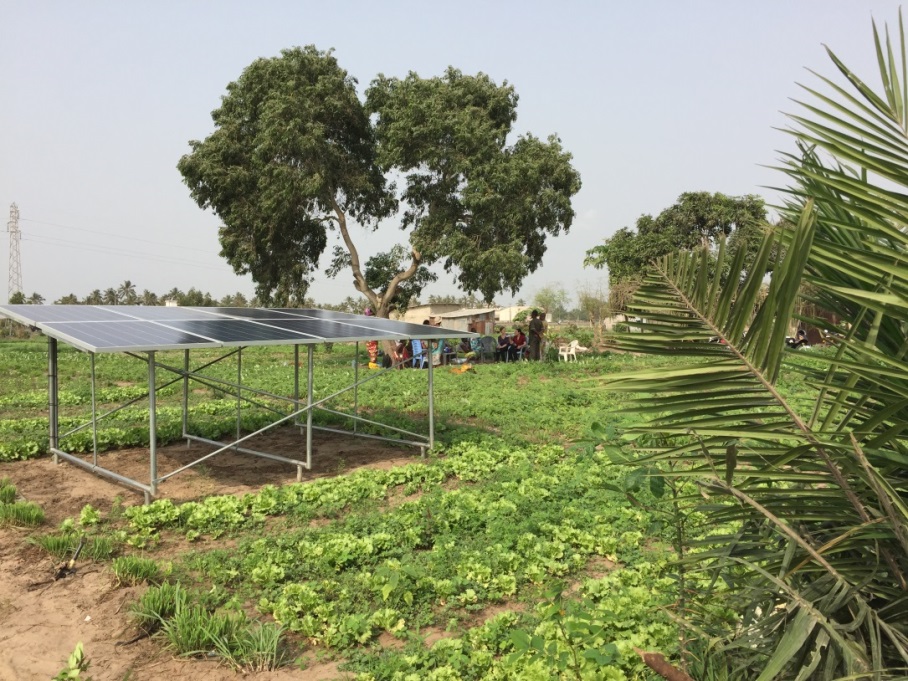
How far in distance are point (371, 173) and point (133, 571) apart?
20.7m

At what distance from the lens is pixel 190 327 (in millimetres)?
8648

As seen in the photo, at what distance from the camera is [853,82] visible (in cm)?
167

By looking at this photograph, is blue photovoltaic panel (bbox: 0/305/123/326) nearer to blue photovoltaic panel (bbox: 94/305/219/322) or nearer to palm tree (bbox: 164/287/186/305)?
blue photovoltaic panel (bbox: 94/305/219/322)

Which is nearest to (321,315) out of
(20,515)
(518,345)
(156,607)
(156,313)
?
(156,313)

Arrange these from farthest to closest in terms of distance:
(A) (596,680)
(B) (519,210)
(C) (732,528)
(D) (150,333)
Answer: (B) (519,210), (D) (150,333), (C) (732,528), (A) (596,680)

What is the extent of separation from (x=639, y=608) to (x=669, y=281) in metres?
3.49

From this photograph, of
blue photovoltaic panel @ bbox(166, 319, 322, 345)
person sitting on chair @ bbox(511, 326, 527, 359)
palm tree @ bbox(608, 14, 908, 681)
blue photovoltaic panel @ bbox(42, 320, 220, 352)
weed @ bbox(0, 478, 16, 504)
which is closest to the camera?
palm tree @ bbox(608, 14, 908, 681)

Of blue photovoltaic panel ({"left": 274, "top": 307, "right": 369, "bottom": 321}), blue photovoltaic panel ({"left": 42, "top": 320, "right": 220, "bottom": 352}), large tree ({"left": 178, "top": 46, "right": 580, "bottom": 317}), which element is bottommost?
blue photovoltaic panel ({"left": 42, "top": 320, "right": 220, "bottom": 352})

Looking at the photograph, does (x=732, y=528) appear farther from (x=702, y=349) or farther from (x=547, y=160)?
(x=547, y=160)

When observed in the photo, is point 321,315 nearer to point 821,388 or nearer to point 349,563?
point 349,563

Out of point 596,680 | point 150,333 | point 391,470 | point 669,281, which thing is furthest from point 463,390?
point 669,281

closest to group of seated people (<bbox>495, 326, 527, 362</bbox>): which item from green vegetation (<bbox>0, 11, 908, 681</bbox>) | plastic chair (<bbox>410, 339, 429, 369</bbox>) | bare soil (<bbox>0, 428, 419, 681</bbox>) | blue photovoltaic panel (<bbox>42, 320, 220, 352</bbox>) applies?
plastic chair (<bbox>410, 339, 429, 369</bbox>)

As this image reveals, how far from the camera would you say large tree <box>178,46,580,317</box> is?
2241 centimetres

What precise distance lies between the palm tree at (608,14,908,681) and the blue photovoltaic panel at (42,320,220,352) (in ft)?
20.3
